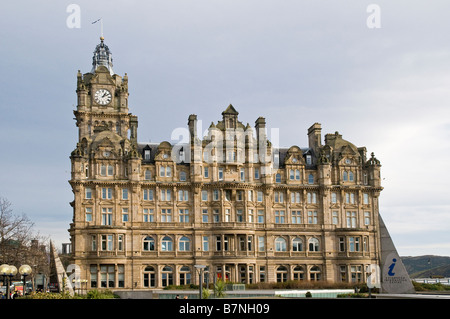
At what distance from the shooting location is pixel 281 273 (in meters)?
83.3

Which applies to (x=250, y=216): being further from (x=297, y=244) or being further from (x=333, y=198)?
(x=333, y=198)

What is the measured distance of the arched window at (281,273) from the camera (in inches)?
3273

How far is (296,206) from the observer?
85.5 m

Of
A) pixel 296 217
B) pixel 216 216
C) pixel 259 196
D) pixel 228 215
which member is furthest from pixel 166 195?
pixel 296 217

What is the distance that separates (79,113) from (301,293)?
44622 mm

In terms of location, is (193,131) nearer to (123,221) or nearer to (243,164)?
(243,164)

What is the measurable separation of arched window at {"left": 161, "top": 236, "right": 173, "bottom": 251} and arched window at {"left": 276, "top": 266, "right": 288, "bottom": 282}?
1520 centimetres

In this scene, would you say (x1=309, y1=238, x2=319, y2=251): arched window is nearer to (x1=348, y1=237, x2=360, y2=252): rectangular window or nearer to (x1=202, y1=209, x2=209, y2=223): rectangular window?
(x1=348, y1=237, x2=360, y2=252): rectangular window

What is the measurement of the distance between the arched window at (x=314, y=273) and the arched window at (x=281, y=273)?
A: 11.6ft

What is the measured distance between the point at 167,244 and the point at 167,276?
13.8 feet

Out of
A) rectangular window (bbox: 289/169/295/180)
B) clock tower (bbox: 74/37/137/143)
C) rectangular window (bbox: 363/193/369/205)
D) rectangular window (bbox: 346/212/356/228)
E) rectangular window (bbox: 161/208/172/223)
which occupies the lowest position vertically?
rectangular window (bbox: 346/212/356/228)

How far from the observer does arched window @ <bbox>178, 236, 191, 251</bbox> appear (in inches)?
3189

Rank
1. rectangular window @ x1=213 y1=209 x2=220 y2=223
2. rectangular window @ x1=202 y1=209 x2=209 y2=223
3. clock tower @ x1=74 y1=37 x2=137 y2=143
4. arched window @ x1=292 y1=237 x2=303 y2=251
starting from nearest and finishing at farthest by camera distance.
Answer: rectangular window @ x1=202 y1=209 x2=209 y2=223 < rectangular window @ x1=213 y1=209 x2=220 y2=223 < arched window @ x1=292 y1=237 x2=303 y2=251 < clock tower @ x1=74 y1=37 x2=137 y2=143

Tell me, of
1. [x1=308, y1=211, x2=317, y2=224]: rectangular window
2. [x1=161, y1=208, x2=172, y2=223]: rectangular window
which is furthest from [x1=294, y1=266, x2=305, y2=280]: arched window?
[x1=161, y1=208, x2=172, y2=223]: rectangular window
